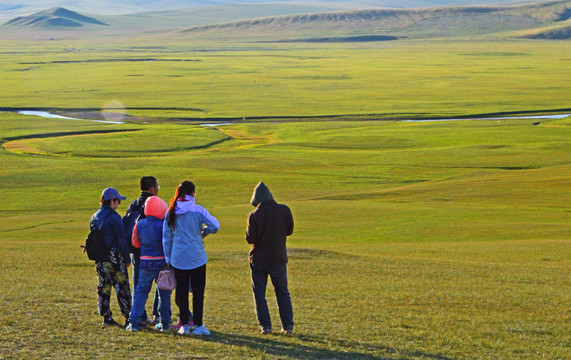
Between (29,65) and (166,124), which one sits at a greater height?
(29,65)

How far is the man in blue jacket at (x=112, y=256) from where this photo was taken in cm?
1113

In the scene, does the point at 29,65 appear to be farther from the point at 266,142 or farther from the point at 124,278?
the point at 124,278

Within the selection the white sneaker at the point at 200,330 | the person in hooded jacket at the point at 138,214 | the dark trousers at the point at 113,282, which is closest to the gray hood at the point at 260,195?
the person in hooded jacket at the point at 138,214

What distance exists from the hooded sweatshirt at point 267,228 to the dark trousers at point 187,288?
893 mm

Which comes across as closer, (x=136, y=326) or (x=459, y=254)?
(x=136, y=326)

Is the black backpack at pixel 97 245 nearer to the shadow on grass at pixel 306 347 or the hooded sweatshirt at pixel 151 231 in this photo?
the hooded sweatshirt at pixel 151 231

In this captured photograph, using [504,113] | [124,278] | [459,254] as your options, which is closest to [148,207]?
[124,278]

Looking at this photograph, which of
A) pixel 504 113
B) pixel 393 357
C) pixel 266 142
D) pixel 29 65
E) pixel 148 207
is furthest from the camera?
pixel 29 65

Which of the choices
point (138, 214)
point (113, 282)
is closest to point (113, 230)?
point (138, 214)

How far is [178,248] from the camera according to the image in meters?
10.6

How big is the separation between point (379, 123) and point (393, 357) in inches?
2514

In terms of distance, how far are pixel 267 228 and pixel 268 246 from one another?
0.95 ft

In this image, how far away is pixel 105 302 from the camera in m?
11.4

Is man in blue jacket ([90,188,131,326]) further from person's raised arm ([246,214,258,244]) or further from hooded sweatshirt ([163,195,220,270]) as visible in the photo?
person's raised arm ([246,214,258,244])
